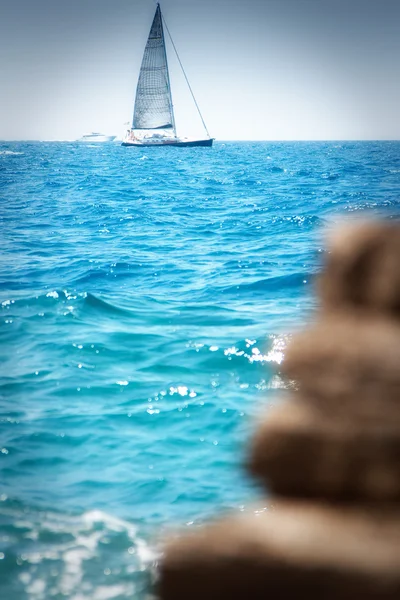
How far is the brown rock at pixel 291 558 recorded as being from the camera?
51 cm

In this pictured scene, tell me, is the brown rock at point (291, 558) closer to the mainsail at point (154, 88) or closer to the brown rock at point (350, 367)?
the brown rock at point (350, 367)

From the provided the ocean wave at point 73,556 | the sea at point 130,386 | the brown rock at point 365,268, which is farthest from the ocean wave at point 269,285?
the brown rock at point 365,268

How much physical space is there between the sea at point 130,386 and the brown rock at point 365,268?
40 millimetres

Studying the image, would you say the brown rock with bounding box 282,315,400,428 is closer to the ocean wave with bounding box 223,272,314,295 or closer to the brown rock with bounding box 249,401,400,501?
the brown rock with bounding box 249,401,400,501

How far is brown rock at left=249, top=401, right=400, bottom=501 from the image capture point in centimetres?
55

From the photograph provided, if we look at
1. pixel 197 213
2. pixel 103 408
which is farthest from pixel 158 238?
pixel 103 408

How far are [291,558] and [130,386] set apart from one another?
25.3 ft

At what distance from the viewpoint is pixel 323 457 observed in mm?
566

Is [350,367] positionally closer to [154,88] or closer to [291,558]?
[291,558]

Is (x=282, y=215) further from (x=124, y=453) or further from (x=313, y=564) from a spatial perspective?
(x=313, y=564)

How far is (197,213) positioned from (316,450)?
2601cm

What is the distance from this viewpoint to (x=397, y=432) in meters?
0.55

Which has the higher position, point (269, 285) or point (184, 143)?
point (184, 143)

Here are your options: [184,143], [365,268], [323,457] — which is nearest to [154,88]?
[184,143]
